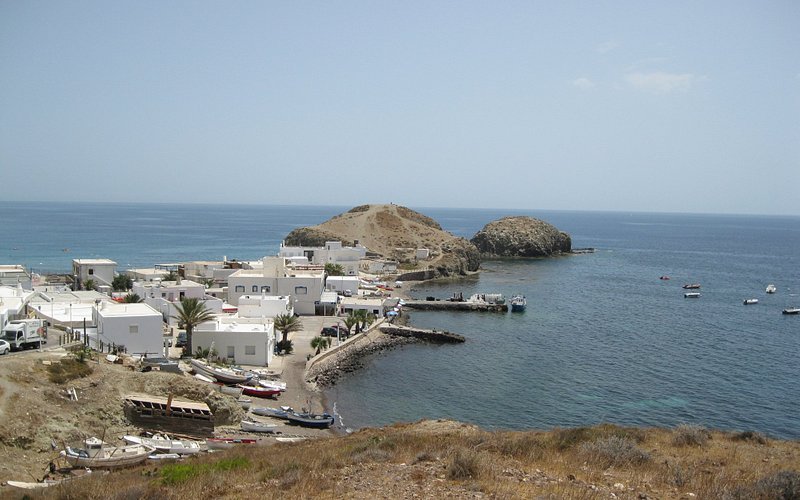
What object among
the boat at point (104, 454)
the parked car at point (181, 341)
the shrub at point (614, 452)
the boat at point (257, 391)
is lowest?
the boat at point (257, 391)

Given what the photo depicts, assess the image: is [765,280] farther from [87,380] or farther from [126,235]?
[126,235]

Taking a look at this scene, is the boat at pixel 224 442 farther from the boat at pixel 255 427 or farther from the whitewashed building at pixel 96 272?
the whitewashed building at pixel 96 272

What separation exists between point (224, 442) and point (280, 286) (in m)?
29.1

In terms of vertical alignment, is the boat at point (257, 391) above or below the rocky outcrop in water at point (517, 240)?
below

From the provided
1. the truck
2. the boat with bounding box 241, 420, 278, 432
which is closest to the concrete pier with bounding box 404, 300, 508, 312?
the boat with bounding box 241, 420, 278, 432

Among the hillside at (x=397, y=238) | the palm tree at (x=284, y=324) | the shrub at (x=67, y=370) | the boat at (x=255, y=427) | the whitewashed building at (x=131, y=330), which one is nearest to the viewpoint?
the shrub at (x=67, y=370)

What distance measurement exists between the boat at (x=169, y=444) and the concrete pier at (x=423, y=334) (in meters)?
29.2

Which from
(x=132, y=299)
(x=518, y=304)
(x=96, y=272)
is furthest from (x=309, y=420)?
(x=518, y=304)

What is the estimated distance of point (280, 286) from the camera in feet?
166

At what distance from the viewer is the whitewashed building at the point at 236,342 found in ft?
112

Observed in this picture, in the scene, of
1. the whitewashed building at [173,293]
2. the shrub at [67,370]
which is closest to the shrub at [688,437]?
the shrub at [67,370]

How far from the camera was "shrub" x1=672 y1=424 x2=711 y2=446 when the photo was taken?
17.7 metres

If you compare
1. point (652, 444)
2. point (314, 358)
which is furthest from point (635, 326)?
point (652, 444)

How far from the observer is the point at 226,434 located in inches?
924
